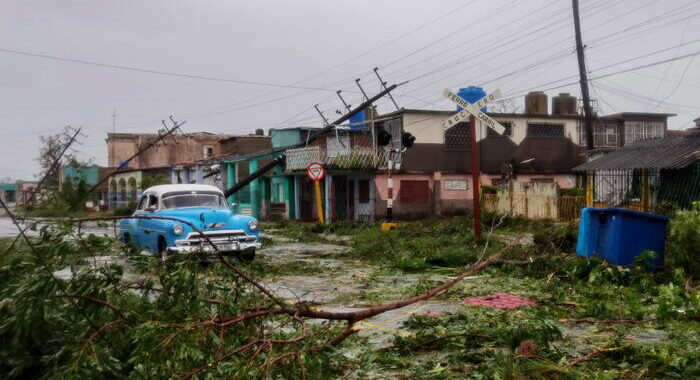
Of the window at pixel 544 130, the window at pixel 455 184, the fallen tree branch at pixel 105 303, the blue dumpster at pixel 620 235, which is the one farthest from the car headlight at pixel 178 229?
the window at pixel 544 130

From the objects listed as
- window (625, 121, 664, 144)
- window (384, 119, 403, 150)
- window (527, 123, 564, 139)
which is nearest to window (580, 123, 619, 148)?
window (625, 121, 664, 144)

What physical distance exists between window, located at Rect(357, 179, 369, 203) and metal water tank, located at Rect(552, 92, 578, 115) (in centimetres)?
1259

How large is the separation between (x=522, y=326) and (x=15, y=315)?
12.6ft

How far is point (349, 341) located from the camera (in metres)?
5.95

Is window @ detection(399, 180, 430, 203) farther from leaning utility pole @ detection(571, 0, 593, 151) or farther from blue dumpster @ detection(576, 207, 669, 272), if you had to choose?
blue dumpster @ detection(576, 207, 669, 272)

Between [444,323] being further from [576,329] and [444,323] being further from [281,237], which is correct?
[281,237]

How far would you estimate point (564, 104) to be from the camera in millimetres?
36219

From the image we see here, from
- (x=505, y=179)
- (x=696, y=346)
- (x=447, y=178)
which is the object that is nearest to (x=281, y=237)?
(x=447, y=178)

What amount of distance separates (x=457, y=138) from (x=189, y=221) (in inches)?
842

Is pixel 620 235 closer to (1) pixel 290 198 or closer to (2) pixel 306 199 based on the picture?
(2) pixel 306 199

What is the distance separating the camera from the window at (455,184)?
3170 centimetres

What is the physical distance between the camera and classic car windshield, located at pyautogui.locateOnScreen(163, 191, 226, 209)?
14.8 metres

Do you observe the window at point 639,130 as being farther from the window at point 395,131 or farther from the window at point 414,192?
the window at point 395,131

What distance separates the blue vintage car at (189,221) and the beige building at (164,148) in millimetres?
39602
